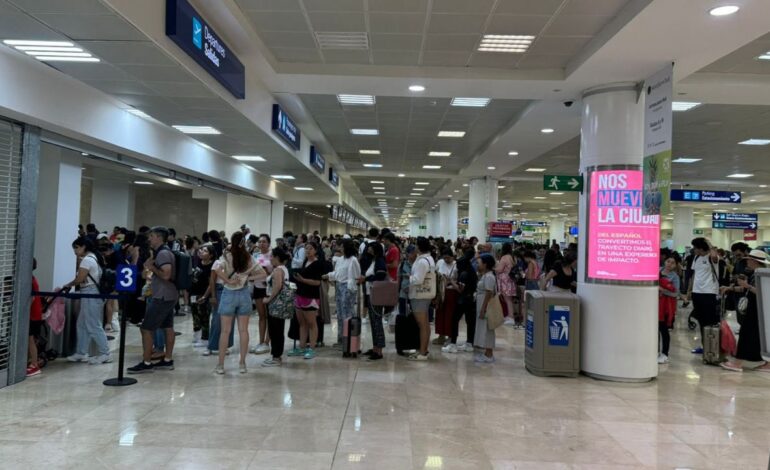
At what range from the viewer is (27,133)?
19.6ft

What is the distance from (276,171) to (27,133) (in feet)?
28.2

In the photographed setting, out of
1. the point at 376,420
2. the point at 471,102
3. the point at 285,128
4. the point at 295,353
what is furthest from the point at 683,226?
the point at 376,420

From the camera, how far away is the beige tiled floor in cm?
399

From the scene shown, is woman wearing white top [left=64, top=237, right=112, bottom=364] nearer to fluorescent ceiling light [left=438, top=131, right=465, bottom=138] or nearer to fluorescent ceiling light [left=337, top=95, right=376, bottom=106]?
fluorescent ceiling light [left=337, top=95, right=376, bottom=106]

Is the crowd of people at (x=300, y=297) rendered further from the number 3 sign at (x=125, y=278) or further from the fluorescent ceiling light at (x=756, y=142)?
the fluorescent ceiling light at (x=756, y=142)

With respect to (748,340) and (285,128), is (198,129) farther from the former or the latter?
(748,340)

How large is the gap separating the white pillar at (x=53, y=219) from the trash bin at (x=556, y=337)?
22.8 ft

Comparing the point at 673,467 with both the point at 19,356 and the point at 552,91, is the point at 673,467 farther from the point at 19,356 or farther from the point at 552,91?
the point at 19,356

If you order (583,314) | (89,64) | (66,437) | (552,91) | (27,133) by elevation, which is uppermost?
(552,91)

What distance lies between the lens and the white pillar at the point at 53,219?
25.2 ft

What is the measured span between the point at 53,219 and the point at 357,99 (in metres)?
5.25

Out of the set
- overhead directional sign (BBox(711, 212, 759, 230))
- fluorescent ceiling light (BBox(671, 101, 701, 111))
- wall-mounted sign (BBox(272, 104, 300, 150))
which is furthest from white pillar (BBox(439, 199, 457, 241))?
fluorescent ceiling light (BBox(671, 101, 701, 111))

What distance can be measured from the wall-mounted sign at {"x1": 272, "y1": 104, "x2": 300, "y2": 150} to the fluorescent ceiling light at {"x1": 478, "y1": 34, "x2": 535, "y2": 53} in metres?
4.06

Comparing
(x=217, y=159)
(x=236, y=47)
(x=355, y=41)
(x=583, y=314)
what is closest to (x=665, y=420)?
(x=583, y=314)
